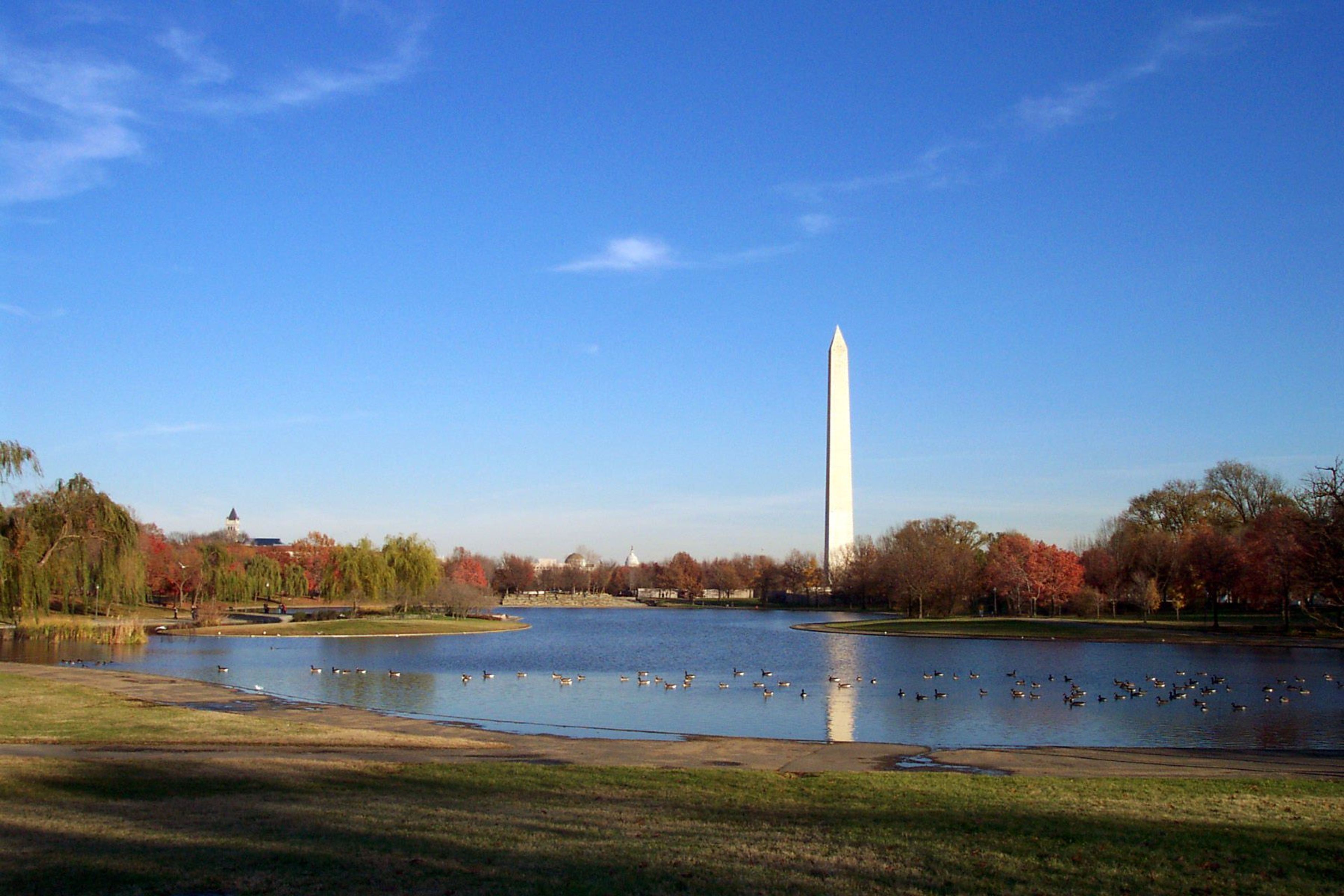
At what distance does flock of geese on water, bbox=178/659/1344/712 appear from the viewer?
32250 mm

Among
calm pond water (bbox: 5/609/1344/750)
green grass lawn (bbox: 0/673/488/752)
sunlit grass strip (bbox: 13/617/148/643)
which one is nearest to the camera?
green grass lawn (bbox: 0/673/488/752)

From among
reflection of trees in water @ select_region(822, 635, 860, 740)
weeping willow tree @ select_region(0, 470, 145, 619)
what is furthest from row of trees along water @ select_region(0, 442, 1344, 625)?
reflection of trees in water @ select_region(822, 635, 860, 740)

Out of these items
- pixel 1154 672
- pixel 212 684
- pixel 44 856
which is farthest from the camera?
pixel 1154 672

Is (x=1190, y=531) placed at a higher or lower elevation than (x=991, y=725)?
higher

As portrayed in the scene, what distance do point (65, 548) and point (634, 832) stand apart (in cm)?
4036

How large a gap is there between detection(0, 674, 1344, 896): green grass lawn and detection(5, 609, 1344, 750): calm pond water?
9039 mm

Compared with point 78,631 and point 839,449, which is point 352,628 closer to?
point 78,631

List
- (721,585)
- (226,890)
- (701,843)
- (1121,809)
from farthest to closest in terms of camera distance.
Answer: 1. (721,585)
2. (1121,809)
3. (701,843)
4. (226,890)

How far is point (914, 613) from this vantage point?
92.4m

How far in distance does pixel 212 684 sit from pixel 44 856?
26296mm

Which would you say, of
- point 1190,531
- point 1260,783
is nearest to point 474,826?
point 1260,783

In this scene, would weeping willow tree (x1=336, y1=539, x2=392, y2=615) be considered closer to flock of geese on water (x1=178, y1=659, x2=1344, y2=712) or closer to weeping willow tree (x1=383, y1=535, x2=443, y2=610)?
weeping willow tree (x1=383, y1=535, x2=443, y2=610)

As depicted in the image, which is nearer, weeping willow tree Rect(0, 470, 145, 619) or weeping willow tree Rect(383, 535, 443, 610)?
weeping willow tree Rect(0, 470, 145, 619)

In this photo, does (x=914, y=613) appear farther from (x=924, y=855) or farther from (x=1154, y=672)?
(x=924, y=855)
